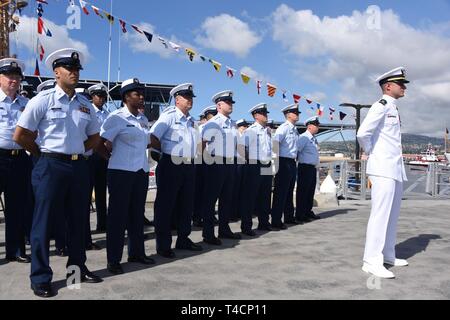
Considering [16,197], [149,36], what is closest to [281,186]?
[16,197]

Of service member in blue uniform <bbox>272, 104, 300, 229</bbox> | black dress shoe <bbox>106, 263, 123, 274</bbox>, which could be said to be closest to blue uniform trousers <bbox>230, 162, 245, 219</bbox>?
service member in blue uniform <bbox>272, 104, 300, 229</bbox>

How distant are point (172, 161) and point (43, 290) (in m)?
1.92

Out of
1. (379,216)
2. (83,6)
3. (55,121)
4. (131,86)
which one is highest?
(83,6)

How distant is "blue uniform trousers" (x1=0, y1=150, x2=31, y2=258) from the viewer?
4.41 meters

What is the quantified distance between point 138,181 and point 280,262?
1.75 meters

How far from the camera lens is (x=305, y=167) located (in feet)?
25.0

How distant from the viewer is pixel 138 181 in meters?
4.28

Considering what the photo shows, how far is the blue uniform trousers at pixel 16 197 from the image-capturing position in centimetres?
441

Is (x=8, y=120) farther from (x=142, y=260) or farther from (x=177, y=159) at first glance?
(x=142, y=260)

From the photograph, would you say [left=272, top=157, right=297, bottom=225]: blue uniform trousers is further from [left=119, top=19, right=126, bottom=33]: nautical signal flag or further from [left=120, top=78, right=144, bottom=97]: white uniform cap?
[left=119, top=19, right=126, bottom=33]: nautical signal flag

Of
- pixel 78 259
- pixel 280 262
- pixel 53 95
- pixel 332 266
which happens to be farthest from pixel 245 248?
pixel 53 95

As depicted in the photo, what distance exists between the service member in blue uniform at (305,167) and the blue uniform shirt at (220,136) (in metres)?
2.04

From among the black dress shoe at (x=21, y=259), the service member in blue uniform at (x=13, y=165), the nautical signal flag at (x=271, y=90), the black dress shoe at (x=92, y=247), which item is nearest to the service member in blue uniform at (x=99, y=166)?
the black dress shoe at (x=92, y=247)
